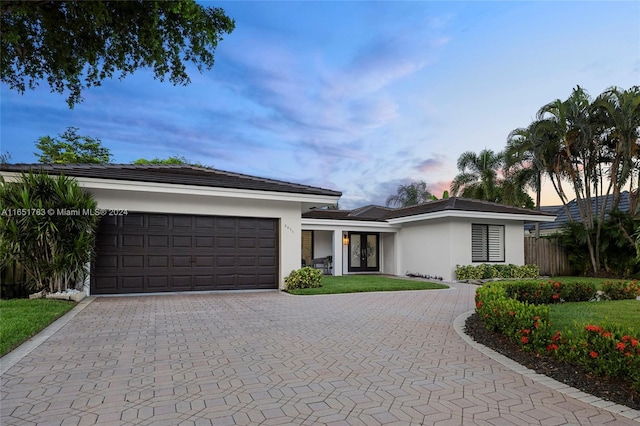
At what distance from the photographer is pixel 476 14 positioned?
1075cm

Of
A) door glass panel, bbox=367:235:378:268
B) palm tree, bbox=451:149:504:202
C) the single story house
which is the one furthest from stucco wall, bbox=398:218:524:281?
palm tree, bbox=451:149:504:202

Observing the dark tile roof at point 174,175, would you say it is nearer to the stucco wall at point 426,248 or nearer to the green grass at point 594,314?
the stucco wall at point 426,248

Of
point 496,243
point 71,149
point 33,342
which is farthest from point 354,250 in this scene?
point 71,149

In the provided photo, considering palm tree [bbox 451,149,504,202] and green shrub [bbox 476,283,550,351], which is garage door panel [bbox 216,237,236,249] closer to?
green shrub [bbox 476,283,550,351]

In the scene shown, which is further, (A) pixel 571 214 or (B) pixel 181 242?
(A) pixel 571 214

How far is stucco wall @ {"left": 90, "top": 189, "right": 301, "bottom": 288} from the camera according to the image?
36.4 feet

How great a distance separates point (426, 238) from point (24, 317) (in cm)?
1562

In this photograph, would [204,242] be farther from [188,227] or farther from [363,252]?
[363,252]

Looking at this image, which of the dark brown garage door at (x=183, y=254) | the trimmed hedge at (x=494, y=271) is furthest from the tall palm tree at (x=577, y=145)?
the dark brown garage door at (x=183, y=254)

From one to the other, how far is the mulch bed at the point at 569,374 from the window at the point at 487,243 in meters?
12.0

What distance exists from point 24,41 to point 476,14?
11.1 meters

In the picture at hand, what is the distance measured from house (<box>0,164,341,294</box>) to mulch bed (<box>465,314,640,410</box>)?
7.95 m

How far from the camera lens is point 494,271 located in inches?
659

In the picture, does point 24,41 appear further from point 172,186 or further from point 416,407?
point 416,407
